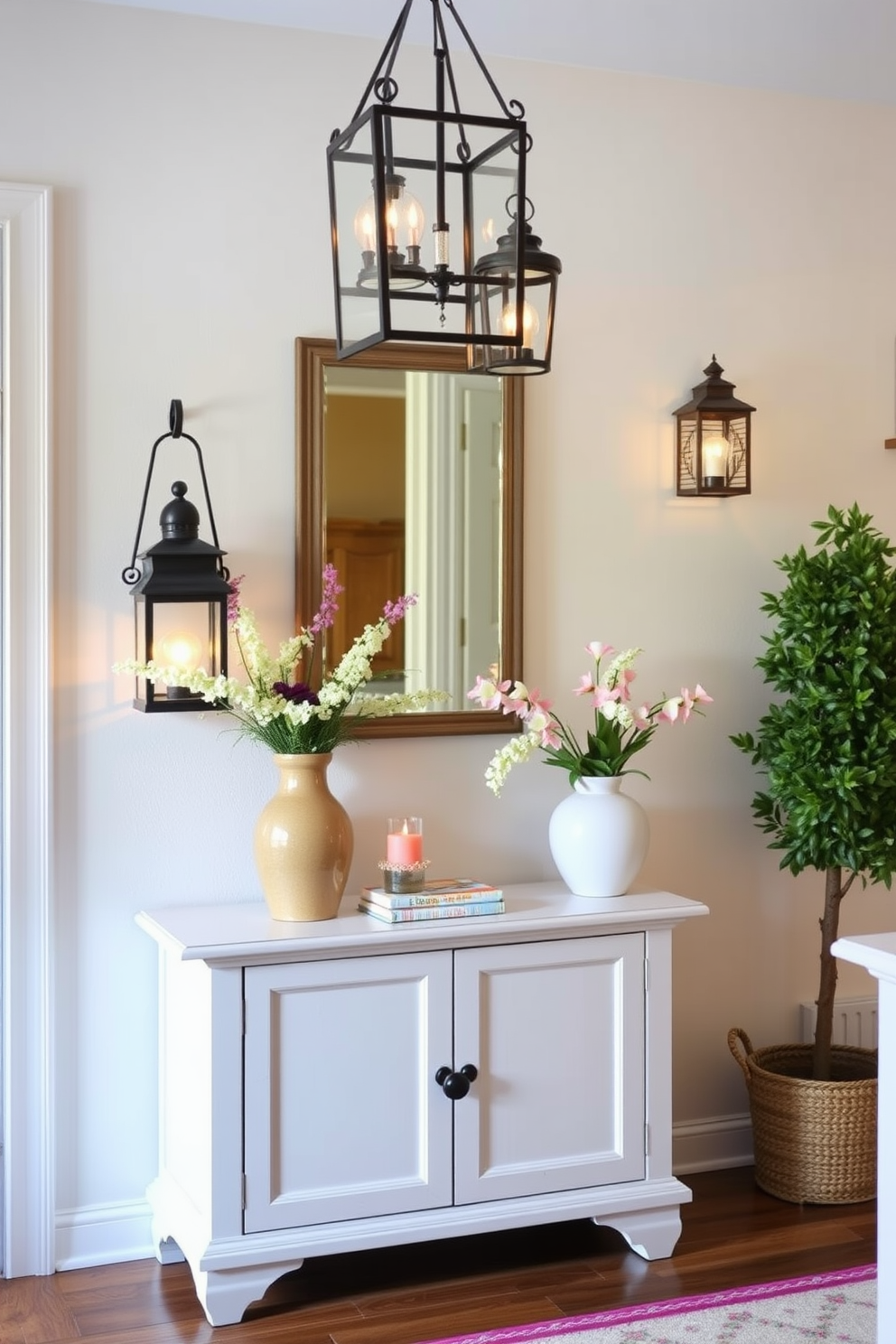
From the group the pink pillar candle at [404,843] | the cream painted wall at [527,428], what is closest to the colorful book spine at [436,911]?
the pink pillar candle at [404,843]

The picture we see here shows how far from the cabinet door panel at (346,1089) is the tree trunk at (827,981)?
1038mm

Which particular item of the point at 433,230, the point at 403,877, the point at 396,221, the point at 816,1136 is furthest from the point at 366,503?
the point at 816,1136

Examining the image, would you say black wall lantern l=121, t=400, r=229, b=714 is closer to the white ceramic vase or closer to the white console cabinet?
the white console cabinet

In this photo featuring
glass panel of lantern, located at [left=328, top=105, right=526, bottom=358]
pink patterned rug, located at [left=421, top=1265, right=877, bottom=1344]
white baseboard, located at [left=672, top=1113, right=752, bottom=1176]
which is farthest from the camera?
white baseboard, located at [left=672, top=1113, right=752, bottom=1176]

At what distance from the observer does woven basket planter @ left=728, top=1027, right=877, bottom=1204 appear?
10.8 ft

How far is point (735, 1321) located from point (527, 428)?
1.96m

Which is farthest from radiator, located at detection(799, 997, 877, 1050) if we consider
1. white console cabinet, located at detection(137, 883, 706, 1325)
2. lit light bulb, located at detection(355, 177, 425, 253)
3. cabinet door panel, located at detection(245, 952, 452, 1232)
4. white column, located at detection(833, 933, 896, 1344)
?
lit light bulb, located at detection(355, 177, 425, 253)

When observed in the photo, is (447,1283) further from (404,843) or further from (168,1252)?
(404,843)

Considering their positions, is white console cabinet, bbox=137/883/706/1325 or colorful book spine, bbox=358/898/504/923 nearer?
white console cabinet, bbox=137/883/706/1325

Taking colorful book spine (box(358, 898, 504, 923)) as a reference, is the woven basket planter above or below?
below

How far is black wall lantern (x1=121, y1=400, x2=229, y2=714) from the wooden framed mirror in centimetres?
25

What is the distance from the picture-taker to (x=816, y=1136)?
331cm

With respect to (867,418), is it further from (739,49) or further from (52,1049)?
(52,1049)

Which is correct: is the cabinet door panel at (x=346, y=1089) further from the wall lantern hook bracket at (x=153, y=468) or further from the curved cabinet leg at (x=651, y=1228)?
the wall lantern hook bracket at (x=153, y=468)
